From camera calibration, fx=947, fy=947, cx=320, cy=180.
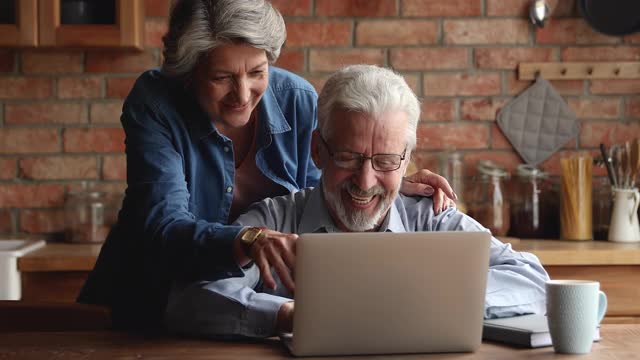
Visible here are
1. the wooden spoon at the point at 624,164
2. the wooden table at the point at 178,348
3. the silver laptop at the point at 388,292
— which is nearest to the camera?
the silver laptop at the point at 388,292

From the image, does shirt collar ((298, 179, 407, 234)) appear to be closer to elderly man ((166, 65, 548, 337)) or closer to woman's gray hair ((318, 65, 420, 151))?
elderly man ((166, 65, 548, 337))

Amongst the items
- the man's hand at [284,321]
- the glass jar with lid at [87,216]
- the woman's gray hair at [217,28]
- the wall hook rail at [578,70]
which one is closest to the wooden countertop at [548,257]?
the glass jar with lid at [87,216]

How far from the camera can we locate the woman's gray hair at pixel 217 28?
6.61ft

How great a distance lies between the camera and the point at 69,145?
3.66 metres

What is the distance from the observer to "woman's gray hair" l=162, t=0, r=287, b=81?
6.61ft

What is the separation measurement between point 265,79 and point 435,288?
807mm

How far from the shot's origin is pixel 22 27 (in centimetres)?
339

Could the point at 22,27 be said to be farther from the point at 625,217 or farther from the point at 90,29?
the point at 625,217

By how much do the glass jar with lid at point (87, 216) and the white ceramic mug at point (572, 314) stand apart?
2362 mm

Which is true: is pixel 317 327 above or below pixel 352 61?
below

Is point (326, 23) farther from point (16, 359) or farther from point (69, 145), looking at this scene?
point (16, 359)

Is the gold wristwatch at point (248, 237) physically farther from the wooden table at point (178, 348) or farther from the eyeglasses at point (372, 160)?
the eyeglasses at point (372, 160)

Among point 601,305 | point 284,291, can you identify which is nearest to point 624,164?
point 284,291

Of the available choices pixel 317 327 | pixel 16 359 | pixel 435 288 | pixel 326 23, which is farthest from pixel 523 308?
pixel 326 23
